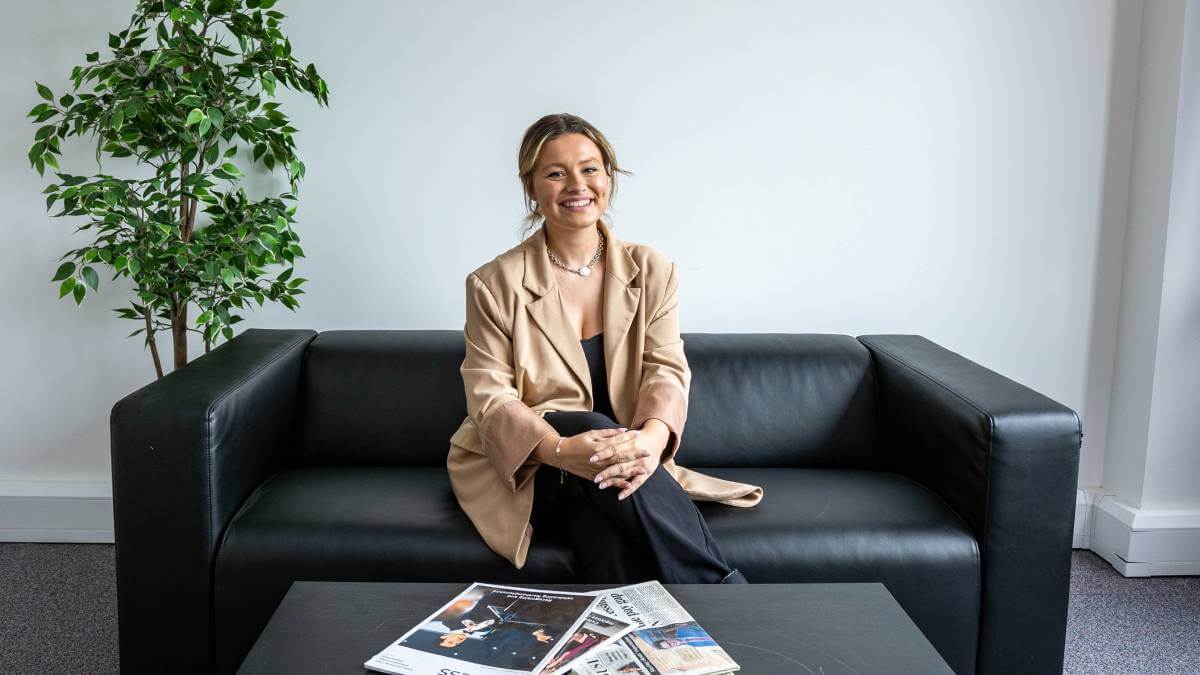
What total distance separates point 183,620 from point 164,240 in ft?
3.15

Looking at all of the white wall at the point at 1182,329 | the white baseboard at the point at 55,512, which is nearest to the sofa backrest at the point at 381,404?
the white baseboard at the point at 55,512

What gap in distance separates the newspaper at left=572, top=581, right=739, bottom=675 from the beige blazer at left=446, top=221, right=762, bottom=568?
55cm

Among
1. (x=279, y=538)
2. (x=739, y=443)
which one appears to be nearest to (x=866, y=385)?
(x=739, y=443)

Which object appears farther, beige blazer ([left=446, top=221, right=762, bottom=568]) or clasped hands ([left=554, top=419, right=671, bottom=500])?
beige blazer ([left=446, top=221, right=762, bottom=568])

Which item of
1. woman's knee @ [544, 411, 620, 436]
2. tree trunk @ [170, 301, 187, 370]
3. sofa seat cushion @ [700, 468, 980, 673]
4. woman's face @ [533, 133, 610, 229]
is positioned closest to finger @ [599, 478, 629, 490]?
woman's knee @ [544, 411, 620, 436]

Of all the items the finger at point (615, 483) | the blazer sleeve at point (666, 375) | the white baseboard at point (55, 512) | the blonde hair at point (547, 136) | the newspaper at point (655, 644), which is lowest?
the white baseboard at point (55, 512)

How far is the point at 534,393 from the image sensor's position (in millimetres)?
2123

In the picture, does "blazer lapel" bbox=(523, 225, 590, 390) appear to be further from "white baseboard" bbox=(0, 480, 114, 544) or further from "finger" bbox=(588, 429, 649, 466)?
"white baseboard" bbox=(0, 480, 114, 544)

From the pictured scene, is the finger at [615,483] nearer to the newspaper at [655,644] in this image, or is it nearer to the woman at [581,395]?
the woman at [581,395]

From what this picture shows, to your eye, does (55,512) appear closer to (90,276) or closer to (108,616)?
(108,616)

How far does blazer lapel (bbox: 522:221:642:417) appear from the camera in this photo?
2.12 meters

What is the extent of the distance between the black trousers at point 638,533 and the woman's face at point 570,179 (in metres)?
0.44

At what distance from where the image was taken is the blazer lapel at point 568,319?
2121 mm

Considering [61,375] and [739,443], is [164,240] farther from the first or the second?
[739,443]
